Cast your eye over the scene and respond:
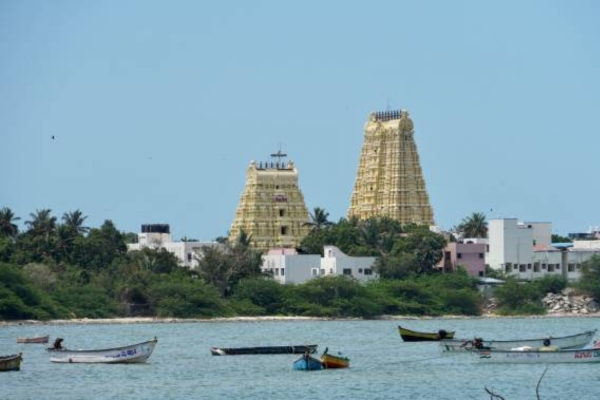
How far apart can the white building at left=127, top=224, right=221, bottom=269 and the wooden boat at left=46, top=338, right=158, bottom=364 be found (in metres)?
59.2

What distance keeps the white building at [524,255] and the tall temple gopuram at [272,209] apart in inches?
850

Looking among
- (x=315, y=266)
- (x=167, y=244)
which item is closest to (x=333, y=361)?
(x=315, y=266)

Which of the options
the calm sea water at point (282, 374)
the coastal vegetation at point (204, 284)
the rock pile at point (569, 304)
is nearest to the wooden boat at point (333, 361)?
the calm sea water at point (282, 374)

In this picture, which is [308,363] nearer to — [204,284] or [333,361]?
[333,361]

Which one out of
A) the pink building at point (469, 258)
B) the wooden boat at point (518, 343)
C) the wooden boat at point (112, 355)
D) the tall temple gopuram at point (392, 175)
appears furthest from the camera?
the tall temple gopuram at point (392, 175)

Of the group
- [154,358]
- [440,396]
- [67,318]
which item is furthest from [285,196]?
[440,396]

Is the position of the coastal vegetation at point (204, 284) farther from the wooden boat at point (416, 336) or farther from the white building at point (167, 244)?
the wooden boat at point (416, 336)

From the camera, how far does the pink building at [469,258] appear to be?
554 feet

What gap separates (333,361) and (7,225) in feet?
233

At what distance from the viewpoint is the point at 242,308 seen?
15112cm

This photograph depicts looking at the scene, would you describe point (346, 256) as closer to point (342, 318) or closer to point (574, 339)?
point (342, 318)

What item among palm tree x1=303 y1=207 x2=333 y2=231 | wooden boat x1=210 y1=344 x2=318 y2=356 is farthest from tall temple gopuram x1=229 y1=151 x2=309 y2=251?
wooden boat x1=210 y1=344 x2=318 y2=356

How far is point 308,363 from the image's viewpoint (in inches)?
3848

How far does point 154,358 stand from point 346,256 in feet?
197
